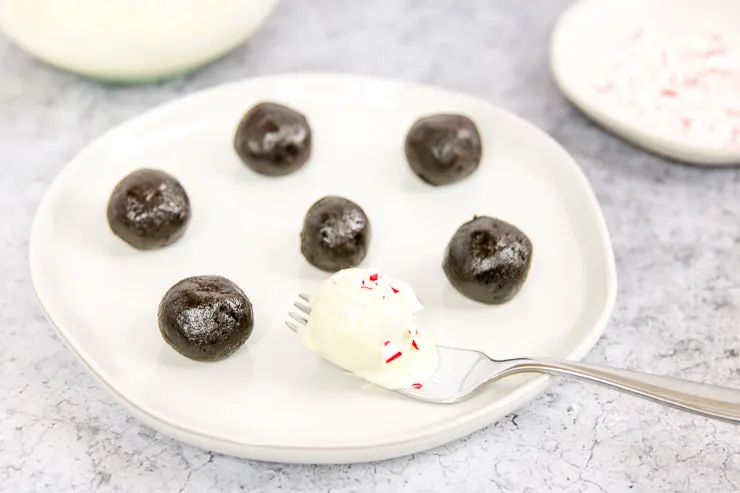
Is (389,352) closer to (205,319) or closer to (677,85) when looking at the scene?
(205,319)

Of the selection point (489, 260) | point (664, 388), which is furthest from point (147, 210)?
point (664, 388)

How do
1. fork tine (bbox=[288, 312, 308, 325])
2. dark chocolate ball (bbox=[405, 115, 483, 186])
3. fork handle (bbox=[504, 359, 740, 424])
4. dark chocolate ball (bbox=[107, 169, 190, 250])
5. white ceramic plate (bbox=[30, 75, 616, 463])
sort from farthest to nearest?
dark chocolate ball (bbox=[405, 115, 483, 186])
dark chocolate ball (bbox=[107, 169, 190, 250])
fork tine (bbox=[288, 312, 308, 325])
white ceramic plate (bbox=[30, 75, 616, 463])
fork handle (bbox=[504, 359, 740, 424])

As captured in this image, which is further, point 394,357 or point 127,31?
point 127,31

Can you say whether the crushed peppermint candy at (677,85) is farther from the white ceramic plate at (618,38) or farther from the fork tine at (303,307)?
the fork tine at (303,307)

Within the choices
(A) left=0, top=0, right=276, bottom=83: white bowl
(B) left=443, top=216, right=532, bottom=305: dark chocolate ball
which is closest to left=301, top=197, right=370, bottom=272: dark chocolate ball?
(B) left=443, top=216, right=532, bottom=305: dark chocolate ball

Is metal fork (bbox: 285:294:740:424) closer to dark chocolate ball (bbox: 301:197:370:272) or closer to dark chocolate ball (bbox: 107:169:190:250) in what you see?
dark chocolate ball (bbox: 301:197:370:272)

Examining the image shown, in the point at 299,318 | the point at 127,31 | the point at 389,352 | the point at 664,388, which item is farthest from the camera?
the point at 127,31
